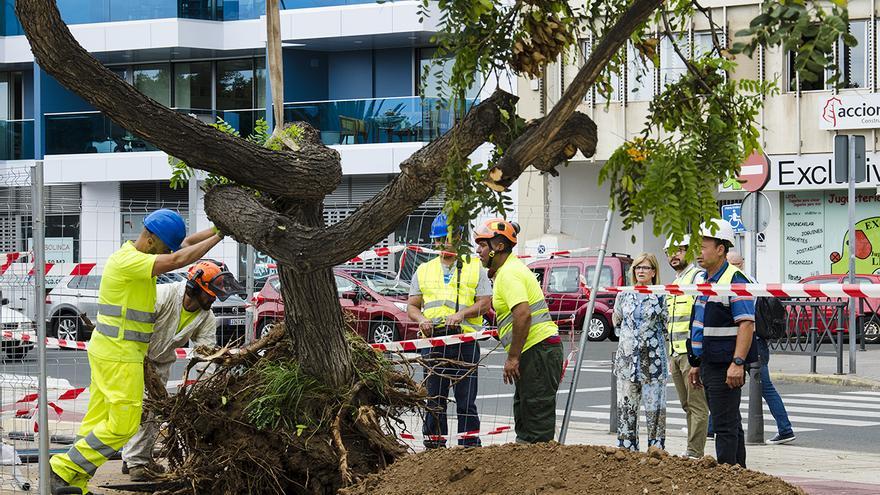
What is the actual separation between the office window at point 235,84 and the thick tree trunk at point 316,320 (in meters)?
31.6

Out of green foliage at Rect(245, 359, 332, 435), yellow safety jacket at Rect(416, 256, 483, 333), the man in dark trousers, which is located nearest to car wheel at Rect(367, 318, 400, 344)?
yellow safety jacket at Rect(416, 256, 483, 333)

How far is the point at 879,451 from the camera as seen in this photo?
1177 centimetres

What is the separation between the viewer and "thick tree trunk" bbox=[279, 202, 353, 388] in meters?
7.77

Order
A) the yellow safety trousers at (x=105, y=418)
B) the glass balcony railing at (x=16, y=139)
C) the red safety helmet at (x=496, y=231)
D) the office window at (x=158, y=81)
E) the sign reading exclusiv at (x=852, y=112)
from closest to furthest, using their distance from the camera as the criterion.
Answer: the yellow safety trousers at (x=105, y=418), the red safety helmet at (x=496, y=231), the sign reading exclusiv at (x=852, y=112), the office window at (x=158, y=81), the glass balcony railing at (x=16, y=139)

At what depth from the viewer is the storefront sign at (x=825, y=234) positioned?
31641 mm

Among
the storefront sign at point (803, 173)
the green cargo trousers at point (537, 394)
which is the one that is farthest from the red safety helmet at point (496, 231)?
the storefront sign at point (803, 173)

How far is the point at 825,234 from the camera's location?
32.4 meters

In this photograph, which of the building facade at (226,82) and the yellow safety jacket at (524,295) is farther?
the building facade at (226,82)

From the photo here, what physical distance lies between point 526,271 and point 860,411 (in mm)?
7742

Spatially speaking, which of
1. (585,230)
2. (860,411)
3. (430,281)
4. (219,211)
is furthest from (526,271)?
(860,411)

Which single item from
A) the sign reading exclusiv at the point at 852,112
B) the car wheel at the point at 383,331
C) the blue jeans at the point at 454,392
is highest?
the sign reading exclusiv at the point at 852,112

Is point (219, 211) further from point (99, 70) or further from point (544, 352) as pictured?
point (544, 352)

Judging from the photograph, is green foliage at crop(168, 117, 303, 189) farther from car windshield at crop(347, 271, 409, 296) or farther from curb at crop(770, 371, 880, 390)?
curb at crop(770, 371, 880, 390)

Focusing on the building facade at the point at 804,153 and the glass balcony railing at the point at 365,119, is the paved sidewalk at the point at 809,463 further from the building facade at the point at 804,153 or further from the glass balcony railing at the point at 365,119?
the glass balcony railing at the point at 365,119
